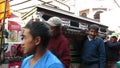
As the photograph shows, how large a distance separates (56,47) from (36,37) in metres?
2.23

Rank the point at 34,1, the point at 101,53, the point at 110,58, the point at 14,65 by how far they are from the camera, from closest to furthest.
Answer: the point at 101,53
the point at 14,65
the point at 110,58
the point at 34,1

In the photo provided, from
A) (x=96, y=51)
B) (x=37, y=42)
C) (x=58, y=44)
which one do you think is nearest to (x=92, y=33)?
(x=96, y=51)

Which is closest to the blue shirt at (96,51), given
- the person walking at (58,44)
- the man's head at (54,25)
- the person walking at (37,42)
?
the person walking at (58,44)

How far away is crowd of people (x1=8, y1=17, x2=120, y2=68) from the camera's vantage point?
258 centimetres

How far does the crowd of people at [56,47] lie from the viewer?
8.45 ft

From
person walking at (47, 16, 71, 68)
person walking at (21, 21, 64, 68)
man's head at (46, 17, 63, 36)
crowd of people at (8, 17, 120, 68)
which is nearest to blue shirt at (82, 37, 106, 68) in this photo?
crowd of people at (8, 17, 120, 68)

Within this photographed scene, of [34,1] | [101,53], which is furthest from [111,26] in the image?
[101,53]

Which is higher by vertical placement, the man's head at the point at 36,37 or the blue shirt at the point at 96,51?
the man's head at the point at 36,37

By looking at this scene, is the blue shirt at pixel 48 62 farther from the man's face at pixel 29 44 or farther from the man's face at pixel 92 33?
the man's face at pixel 92 33

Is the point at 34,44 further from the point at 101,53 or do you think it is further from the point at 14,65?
the point at 14,65

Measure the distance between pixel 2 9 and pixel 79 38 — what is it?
2018 millimetres

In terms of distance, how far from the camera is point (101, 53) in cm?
595

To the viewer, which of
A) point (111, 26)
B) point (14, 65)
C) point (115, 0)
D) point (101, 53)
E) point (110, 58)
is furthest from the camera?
point (115, 0)

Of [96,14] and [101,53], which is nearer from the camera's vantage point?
[101,53]
